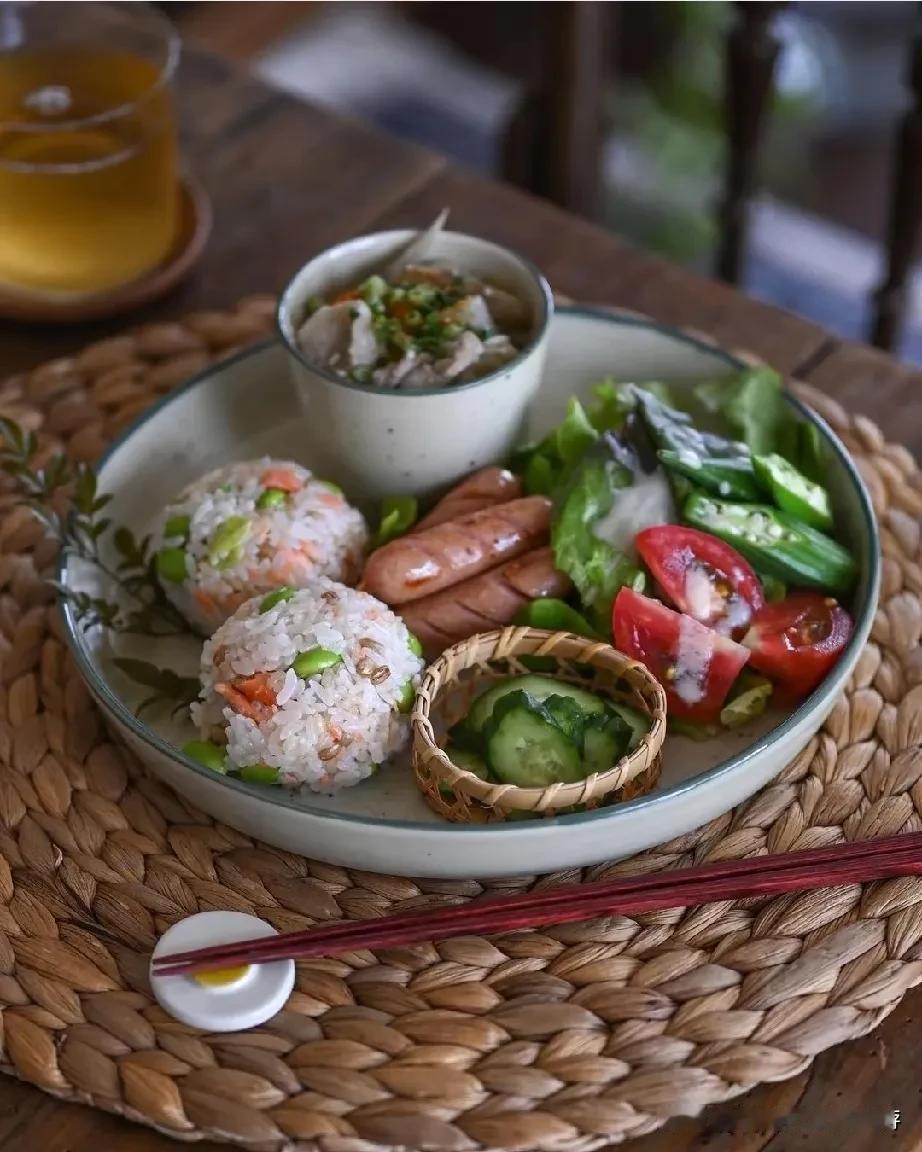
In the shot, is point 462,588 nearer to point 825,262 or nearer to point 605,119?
point 605,119

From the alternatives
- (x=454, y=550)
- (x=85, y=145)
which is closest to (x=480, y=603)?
(x=454, y=550)

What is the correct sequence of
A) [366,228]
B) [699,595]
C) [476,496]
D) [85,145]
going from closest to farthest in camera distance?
1. [699,595]
2. [476,496]
3. [85,145]
4. [366,228]

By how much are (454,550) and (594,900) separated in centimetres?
42

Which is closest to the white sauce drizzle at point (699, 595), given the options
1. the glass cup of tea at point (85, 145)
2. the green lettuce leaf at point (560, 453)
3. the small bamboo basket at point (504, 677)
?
the small bamboo basket at point (504, 677)

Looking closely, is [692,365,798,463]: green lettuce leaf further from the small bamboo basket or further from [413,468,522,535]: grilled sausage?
the small bamboo basket

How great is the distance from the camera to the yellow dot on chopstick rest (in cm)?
117

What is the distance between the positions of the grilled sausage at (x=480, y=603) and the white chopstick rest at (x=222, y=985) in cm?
36

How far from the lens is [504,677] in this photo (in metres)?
1.38

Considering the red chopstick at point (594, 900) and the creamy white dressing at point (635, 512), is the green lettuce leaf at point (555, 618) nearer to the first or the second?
the creamy white dressing at point (635, 512)

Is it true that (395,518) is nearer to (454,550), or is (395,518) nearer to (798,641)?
(454,550)

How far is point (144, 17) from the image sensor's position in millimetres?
1988

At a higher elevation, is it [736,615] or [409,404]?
[409,404]

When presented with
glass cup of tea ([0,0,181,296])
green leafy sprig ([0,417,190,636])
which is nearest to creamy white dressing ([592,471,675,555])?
green leafy sprig ([0,417,190,636])

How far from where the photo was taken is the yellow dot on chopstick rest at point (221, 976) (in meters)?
1.17
